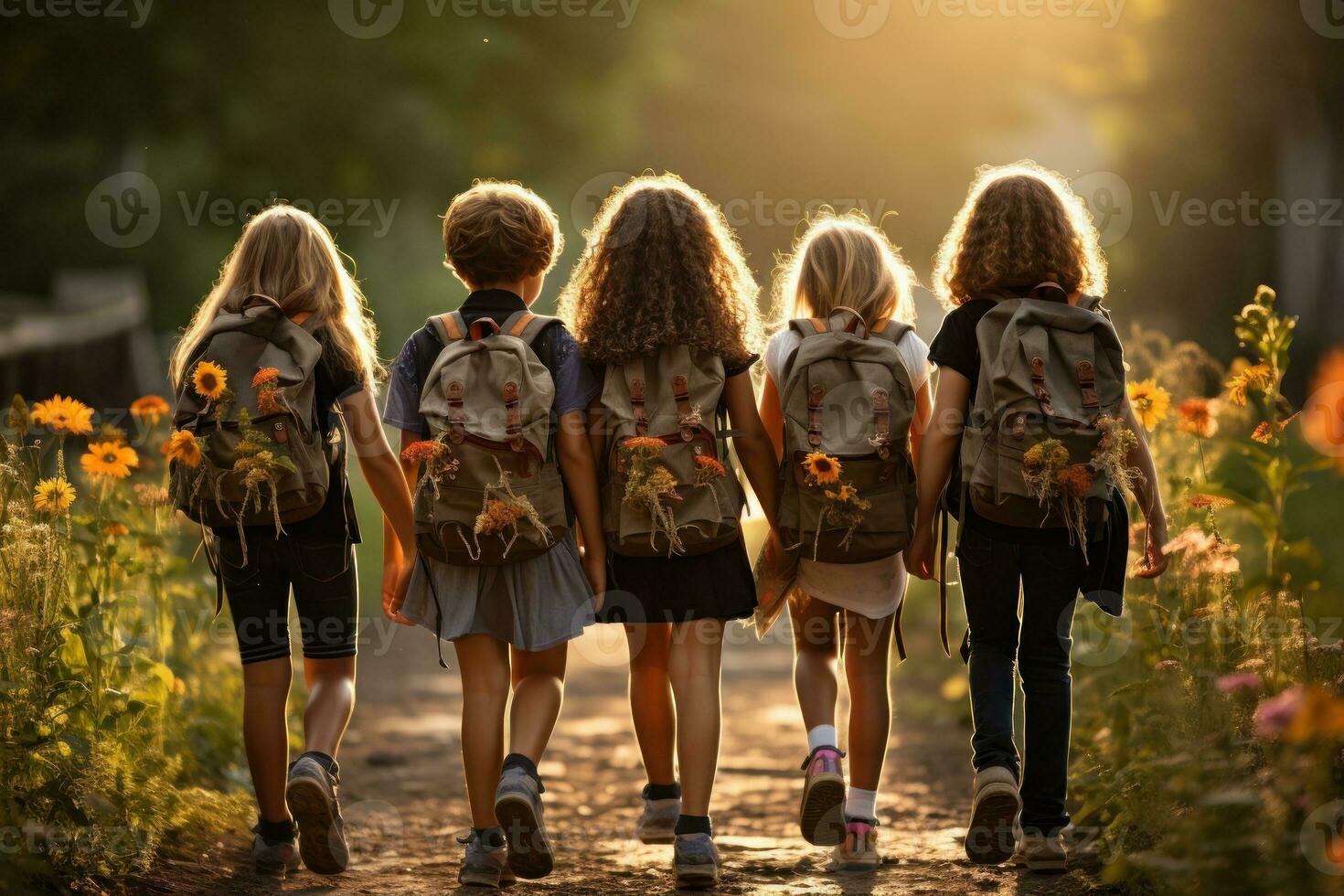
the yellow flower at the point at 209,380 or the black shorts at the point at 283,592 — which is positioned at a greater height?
the yellow flower at the point at 209,380

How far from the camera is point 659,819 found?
4.43m

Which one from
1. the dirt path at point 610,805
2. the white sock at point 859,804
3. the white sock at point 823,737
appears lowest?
the dirt path at point 610,805

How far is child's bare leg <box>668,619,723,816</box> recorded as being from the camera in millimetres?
4000

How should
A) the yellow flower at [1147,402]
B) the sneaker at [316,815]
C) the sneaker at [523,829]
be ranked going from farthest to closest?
the yellow flower at [1147,402]
the sneaker at [316,815]
the sneaker at [523,829]

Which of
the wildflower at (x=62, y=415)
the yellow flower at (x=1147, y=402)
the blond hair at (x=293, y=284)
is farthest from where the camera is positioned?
the yellow flower at (x=1147, y=402)

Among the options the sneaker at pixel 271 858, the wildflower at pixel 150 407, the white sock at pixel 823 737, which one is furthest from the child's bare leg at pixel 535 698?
the wildflower at pixel 150 407

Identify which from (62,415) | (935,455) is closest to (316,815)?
(62,415)

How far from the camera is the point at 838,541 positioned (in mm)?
4027

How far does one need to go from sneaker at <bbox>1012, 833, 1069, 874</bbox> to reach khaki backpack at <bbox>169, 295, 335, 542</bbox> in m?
2.24

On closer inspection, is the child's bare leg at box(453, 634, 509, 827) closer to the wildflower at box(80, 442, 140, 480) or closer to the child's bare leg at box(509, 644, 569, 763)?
the child's bare leg at box(509, 644, 569, 763)

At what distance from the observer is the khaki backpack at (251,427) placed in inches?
156

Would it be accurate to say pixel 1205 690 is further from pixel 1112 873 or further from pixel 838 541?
pixel 838 541

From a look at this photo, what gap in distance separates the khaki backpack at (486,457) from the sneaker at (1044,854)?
159 centimetres

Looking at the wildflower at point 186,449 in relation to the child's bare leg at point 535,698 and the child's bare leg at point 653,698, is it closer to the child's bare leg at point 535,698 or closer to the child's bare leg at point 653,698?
the child's bare leg at point 535,698
